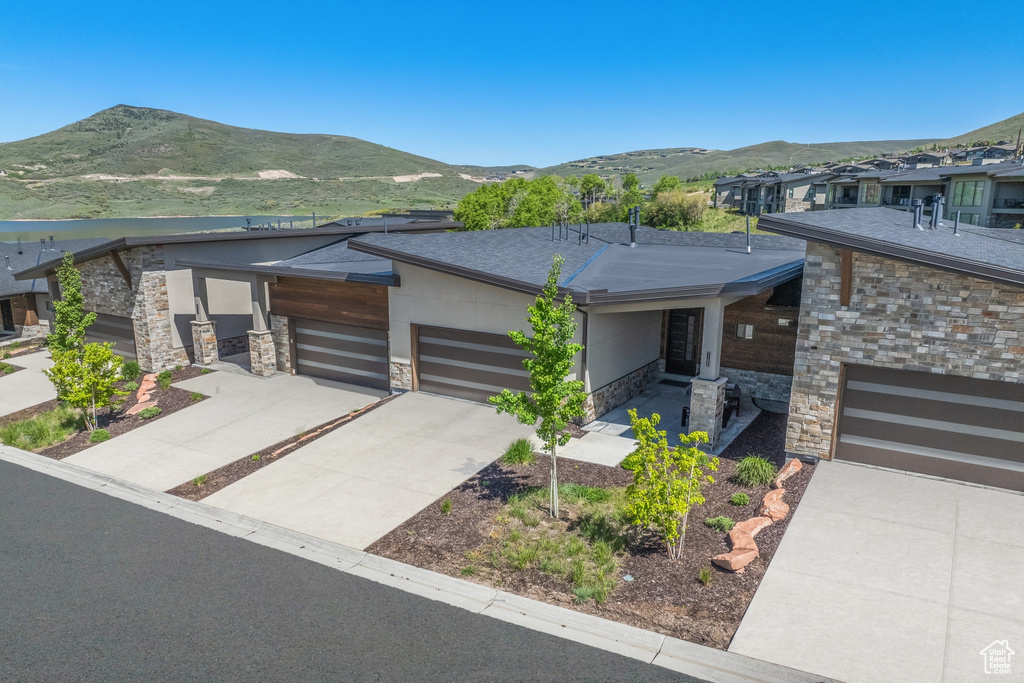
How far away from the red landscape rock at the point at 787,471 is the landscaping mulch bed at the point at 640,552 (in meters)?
0.13

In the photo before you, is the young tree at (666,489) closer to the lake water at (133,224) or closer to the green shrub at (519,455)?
the green shrub at (519,455)

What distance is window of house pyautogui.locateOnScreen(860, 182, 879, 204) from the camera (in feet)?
203

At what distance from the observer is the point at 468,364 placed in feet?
57.3

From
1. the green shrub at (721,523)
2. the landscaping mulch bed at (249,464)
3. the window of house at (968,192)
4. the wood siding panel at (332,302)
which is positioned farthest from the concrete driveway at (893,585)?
the window of house at (968,192)

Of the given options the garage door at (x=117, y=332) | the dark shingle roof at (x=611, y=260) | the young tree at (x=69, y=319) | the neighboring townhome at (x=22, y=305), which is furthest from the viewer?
the neighboring townhome at (x=22, y=305)

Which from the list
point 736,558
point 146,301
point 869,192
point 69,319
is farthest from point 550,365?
point 869,192

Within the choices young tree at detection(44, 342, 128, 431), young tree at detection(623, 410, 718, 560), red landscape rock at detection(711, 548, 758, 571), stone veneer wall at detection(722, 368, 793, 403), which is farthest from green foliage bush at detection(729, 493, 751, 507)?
young tree at detection(44, 342, 128, 431)

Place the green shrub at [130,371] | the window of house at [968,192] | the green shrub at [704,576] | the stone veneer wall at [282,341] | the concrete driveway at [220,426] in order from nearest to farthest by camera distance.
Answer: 1. the green shrub at [704,576]
2. the concrete driveway at [220,426]
3. the stone veneer wall at [282,341]
4. the green shrub at [130,371]
5. the window of house at [968,192]

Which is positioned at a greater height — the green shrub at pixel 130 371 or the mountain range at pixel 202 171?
the mountain range at pixel 202 171

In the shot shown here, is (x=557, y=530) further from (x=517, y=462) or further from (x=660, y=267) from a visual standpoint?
(x=660, y=267)

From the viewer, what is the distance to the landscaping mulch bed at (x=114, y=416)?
15.6m

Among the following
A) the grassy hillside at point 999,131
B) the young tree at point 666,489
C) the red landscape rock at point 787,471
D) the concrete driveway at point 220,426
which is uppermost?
the grassy hillside at point 999,131

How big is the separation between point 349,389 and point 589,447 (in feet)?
27.9

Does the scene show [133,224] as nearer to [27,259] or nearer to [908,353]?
[27,259]
